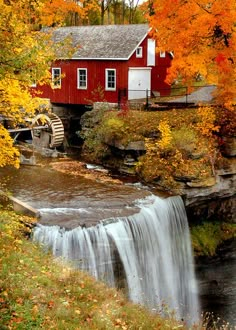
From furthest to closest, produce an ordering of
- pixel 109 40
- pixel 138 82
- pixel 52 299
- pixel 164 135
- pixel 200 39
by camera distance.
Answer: pixel 138 82 → pixel 109 40 → pixel 200 39 → pixel 164 135 → pixel 52 299

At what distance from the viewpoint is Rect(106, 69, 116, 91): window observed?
96.5 ft

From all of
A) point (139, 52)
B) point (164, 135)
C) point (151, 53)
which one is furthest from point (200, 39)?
point (151, 53)

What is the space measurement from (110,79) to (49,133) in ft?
17.0

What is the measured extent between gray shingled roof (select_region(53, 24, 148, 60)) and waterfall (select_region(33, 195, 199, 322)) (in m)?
12.5

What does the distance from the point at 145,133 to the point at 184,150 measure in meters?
2.28

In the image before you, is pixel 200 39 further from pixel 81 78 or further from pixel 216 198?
pixel 81 78

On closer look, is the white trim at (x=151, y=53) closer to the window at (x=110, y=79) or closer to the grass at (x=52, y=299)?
the window at (x=110, y=79)

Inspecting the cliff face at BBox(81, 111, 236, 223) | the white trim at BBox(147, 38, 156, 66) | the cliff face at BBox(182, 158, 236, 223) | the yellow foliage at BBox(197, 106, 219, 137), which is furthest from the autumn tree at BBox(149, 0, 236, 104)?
the white trim at BBox(147, 38, 156, 66)

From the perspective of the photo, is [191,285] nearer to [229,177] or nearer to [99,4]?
[229,177]

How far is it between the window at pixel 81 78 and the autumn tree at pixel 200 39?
9.06 meters

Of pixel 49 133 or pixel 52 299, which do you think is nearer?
pixel 52 299

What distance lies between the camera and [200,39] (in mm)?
21953

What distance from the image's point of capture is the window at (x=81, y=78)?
30.9 meters

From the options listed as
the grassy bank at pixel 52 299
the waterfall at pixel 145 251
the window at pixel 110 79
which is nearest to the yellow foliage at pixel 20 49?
the grassy bank at pixel 52 299
